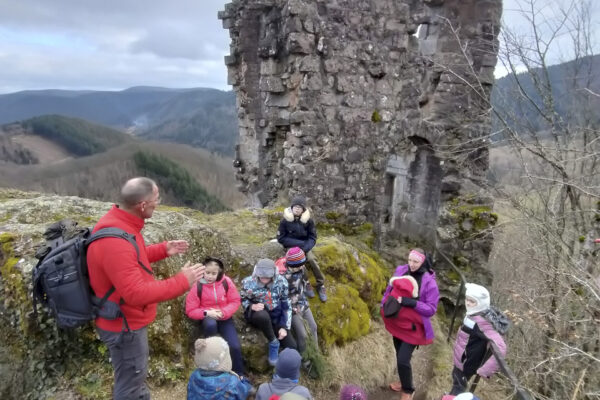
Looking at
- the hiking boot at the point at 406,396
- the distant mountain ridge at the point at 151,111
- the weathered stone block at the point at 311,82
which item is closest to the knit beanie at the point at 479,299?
the hiking boot at the point at 406,396

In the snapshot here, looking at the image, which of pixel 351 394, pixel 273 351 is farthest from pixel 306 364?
pixel 351 394

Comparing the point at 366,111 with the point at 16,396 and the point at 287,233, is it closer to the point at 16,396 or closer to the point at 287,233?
the point at 287,233

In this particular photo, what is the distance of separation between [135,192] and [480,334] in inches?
115

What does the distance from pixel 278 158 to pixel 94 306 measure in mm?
5510

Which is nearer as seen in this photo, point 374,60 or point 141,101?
point 374,60

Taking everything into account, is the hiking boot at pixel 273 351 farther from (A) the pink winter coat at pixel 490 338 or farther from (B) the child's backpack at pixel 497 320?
(B) the child's backpack at pixel 497 320

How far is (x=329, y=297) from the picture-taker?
197 inches

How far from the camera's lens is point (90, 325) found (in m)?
3.23

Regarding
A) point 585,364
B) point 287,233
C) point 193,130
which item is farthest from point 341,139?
point 193,130

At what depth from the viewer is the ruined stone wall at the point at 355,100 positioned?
22.1ft

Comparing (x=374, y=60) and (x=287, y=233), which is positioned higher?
(x=374, y=60)

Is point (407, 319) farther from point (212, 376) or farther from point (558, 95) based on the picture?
point (558, 95)

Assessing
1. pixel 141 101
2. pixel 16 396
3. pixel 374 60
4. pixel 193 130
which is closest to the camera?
pixel 16 396

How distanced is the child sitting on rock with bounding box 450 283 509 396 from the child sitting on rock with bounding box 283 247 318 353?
1.51 m
